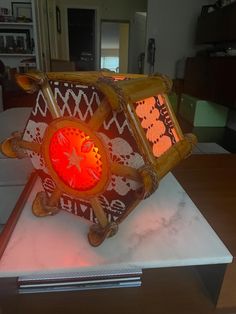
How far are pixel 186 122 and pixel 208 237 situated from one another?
3.08m

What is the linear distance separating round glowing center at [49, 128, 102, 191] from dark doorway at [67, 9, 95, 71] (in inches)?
189

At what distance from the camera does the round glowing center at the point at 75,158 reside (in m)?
0.36

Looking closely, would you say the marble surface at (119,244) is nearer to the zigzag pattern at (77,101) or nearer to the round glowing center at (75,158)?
the round glowing center at (75,158)

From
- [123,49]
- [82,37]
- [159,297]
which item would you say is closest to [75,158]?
[159,297]

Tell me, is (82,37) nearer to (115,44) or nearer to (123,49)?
(123,49)

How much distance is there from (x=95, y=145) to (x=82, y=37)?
219 inches

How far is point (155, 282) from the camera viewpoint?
0.46 meters

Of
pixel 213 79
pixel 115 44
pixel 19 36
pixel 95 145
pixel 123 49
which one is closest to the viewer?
pixel 95 145

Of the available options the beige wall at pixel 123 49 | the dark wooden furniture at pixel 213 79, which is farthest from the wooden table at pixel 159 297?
the beige wall at pixel 123 49

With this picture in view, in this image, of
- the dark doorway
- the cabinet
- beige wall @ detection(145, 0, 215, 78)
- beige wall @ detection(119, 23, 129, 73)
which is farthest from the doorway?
the cabinet

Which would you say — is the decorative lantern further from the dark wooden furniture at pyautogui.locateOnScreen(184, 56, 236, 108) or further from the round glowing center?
the dark wooden furniture at pyautogui.locateOnScreen(184, 56, 236, 108)

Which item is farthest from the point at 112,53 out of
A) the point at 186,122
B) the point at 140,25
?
the point at 186,122

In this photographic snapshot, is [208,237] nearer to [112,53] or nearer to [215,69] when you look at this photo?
[215,69]

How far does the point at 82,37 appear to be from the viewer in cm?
527
